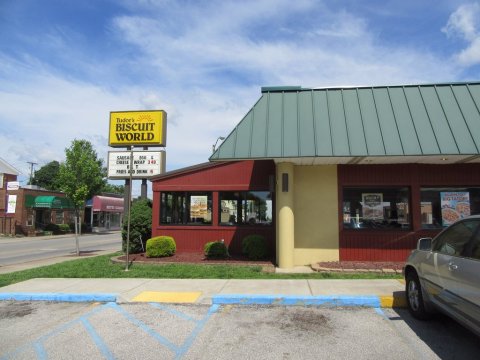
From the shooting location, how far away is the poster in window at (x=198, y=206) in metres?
15.5

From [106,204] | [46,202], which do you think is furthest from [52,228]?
[106,204]

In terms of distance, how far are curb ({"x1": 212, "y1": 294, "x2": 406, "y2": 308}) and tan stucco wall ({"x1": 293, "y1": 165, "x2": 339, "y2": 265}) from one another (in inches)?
173

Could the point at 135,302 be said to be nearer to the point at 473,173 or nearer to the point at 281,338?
the point at 281,338

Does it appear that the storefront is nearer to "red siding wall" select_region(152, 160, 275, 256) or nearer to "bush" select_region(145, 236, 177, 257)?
"red siding wall" select_region(152, 160, 275, 256)

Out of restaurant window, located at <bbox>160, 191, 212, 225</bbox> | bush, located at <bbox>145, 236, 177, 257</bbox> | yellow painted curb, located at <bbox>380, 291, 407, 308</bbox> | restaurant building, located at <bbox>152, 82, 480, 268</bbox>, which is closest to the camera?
yellow painted curb, located at <bbox>380, 291, 407, 308</bbox>

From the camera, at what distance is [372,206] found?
1200cm

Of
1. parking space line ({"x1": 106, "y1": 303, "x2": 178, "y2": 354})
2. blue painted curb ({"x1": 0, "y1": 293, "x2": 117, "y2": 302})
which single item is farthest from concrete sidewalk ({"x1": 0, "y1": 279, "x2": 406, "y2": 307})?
parking space line ({"x1": 106, "y1": 303, "x2": 178, "y2": 354})

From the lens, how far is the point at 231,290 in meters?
8.52

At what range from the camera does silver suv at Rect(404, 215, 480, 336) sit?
4641mm

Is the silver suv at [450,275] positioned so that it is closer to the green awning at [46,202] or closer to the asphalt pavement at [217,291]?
the asphalt pavement at [217,291]

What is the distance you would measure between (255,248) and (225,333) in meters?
6.94

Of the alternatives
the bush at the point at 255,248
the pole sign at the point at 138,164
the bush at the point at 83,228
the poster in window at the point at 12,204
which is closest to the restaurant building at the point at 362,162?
the bush at the point at 255,248

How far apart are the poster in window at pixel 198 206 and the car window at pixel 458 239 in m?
10.3

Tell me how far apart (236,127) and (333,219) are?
3948 millimetres
